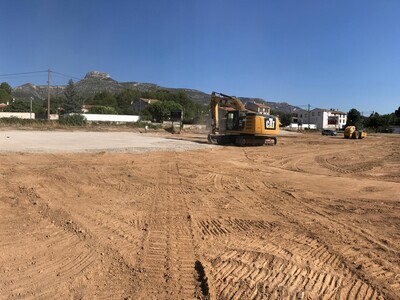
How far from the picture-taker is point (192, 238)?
17.9ft

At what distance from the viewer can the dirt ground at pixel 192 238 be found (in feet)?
12.8

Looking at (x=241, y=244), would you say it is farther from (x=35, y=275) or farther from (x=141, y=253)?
(x=35, y=275)

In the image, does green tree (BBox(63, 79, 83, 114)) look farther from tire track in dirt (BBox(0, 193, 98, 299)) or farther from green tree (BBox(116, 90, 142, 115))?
tire track in dirt (BBox(0, 193, 98, 299))

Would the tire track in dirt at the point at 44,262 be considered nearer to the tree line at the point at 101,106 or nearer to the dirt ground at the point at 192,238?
the dirt ground at the point at 192,238

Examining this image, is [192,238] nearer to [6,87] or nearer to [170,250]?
[170,250]

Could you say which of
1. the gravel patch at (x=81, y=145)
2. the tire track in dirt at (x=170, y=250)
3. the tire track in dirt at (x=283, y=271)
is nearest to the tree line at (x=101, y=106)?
the gravel patch at (x=81, y=145)

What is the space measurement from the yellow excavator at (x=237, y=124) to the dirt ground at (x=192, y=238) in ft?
Answer: 49.8

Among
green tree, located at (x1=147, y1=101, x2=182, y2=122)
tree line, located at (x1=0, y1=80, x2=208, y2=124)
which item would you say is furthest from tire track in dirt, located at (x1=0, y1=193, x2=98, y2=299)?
green tree, located at (x1=147, y1=101, x2=182, y2=122)

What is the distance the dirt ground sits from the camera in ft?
12.8

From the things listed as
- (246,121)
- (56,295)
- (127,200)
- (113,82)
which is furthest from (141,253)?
(113,82)

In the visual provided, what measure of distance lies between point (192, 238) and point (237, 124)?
21.8m

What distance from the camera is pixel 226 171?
13320 millimetres

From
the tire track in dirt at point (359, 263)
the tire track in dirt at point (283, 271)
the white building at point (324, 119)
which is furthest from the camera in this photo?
the white building at point (324, 119)

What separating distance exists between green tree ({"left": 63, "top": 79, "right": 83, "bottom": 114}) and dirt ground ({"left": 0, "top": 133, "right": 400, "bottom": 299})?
82606 mm
